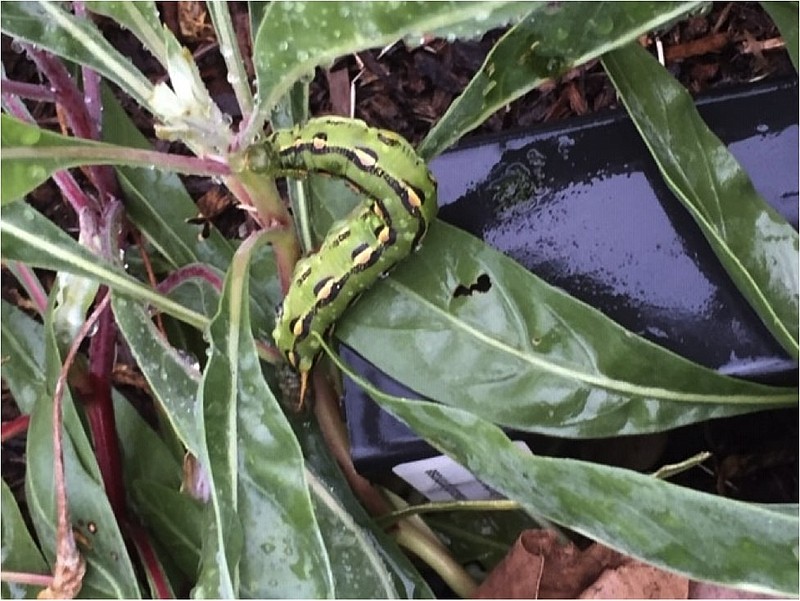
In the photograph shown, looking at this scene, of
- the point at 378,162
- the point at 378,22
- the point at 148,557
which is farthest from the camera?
the point at 148,557

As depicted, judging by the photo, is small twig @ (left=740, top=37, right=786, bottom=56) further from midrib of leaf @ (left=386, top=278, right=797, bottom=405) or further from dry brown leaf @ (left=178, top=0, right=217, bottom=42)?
dry brown leaf @ (left=178, top=0, right=217, bottom=42)

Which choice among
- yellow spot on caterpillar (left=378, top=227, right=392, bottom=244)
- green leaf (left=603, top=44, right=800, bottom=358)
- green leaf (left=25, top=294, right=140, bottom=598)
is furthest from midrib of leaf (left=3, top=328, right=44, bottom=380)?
green leaf (left=603, top=44, right=800, bottom=358)

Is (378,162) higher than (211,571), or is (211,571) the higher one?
(378,162)

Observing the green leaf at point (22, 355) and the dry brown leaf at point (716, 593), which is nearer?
the dry brown leaf at point (716, 593)

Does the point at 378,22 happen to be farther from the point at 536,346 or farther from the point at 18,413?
the point at 18,413

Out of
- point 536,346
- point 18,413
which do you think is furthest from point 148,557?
point 536,346

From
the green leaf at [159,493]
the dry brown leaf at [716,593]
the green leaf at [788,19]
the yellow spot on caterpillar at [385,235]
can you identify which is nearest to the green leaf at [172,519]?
the green leaf at [159,493]

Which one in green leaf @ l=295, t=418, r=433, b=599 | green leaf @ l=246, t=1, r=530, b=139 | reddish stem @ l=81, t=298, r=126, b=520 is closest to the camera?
green leaf @ l=246, t=1, r=530, b=139

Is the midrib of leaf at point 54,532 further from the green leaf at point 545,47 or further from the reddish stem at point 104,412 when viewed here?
the green leaf at point 545,47
